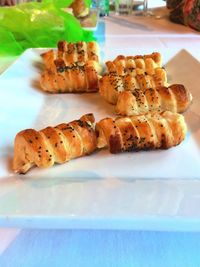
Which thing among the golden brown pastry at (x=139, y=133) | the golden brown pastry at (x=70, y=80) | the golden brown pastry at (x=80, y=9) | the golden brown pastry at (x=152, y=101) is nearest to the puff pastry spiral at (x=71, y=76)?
the golden brown pastry at (x=70, y=80)

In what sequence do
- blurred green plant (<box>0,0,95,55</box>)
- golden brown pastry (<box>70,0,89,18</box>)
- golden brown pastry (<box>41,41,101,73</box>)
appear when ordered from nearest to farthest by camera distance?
1. golden brown pastry (<box>41,41,101,73</box>)
2. blurred green plant (<box>0,0,95,55</box>)
3. golden brown pastry (<box>70,0,89,18</box>)

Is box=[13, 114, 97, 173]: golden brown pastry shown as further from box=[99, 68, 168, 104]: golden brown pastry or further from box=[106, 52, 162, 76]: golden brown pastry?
box=[106, 52, 162, 76]: golden brown pastry

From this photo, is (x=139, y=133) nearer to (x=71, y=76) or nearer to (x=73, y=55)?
(x=71, y=76)

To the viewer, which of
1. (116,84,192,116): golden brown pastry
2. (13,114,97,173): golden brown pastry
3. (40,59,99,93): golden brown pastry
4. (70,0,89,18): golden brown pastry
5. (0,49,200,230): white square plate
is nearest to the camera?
(0,49,200,230): white square plate

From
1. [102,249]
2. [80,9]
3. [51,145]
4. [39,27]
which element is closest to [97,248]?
[102,249]

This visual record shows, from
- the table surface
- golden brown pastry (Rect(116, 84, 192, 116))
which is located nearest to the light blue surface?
the table surface

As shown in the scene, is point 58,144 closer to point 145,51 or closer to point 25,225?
point 25,225
